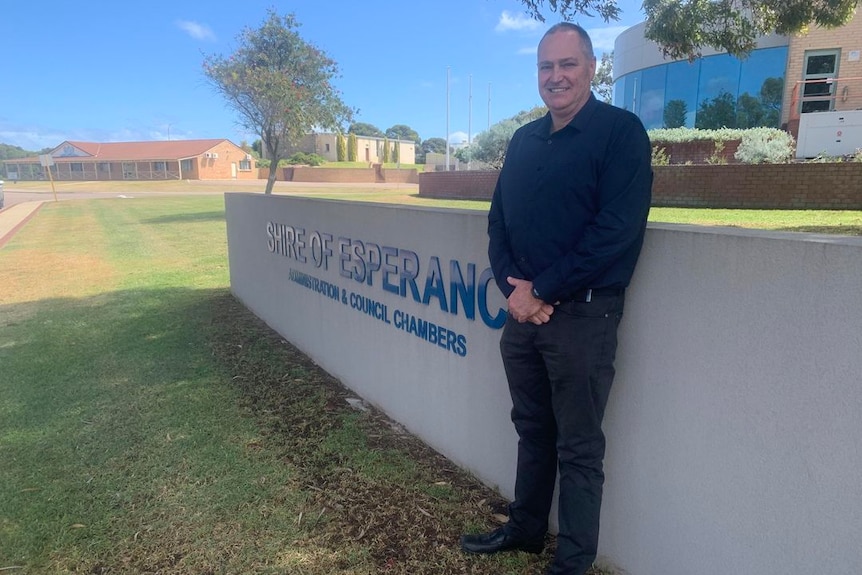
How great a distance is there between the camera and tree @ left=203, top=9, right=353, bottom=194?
2073 cm

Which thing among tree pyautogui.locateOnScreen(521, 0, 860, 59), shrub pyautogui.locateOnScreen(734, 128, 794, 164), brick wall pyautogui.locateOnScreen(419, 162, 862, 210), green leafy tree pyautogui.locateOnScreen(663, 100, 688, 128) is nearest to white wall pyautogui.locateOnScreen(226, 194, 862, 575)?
tree pyautogui.locateOnScreen(521, 0, 860, 59)

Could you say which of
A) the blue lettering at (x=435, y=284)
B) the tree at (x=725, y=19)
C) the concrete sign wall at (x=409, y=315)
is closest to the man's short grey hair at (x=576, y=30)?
the concrete sign wall at (x=409, y=315)

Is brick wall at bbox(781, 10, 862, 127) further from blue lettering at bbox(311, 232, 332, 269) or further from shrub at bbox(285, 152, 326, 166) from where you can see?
shrub at bbox(285, 152, 326, 166)

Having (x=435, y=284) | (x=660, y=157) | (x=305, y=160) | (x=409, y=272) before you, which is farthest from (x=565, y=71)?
(x=305, y=160)

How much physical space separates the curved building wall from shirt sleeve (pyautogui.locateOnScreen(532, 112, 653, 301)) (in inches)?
767

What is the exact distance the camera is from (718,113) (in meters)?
22.5

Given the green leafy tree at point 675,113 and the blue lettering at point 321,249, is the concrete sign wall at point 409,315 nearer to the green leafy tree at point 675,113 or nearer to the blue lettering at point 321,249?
the blue lettering at point 321,249

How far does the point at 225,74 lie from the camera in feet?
69.0

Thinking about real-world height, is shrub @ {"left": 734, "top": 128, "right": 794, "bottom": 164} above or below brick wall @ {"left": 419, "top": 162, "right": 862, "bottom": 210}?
above

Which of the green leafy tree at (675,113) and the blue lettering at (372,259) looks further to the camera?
the green leafy tree at (675,113)

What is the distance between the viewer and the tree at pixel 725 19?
263 inches

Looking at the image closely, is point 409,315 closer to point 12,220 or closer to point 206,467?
point 206,467

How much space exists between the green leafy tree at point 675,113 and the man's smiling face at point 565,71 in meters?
23.8

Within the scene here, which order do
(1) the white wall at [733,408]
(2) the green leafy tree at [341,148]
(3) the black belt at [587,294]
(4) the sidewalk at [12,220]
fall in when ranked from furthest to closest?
1. (2) the green leafy tree at [341,148]
2. (4) the sidewalk at [12,220]
3. (3) the black belt at [587,294]
4. (1) the white wall at [733,408]
